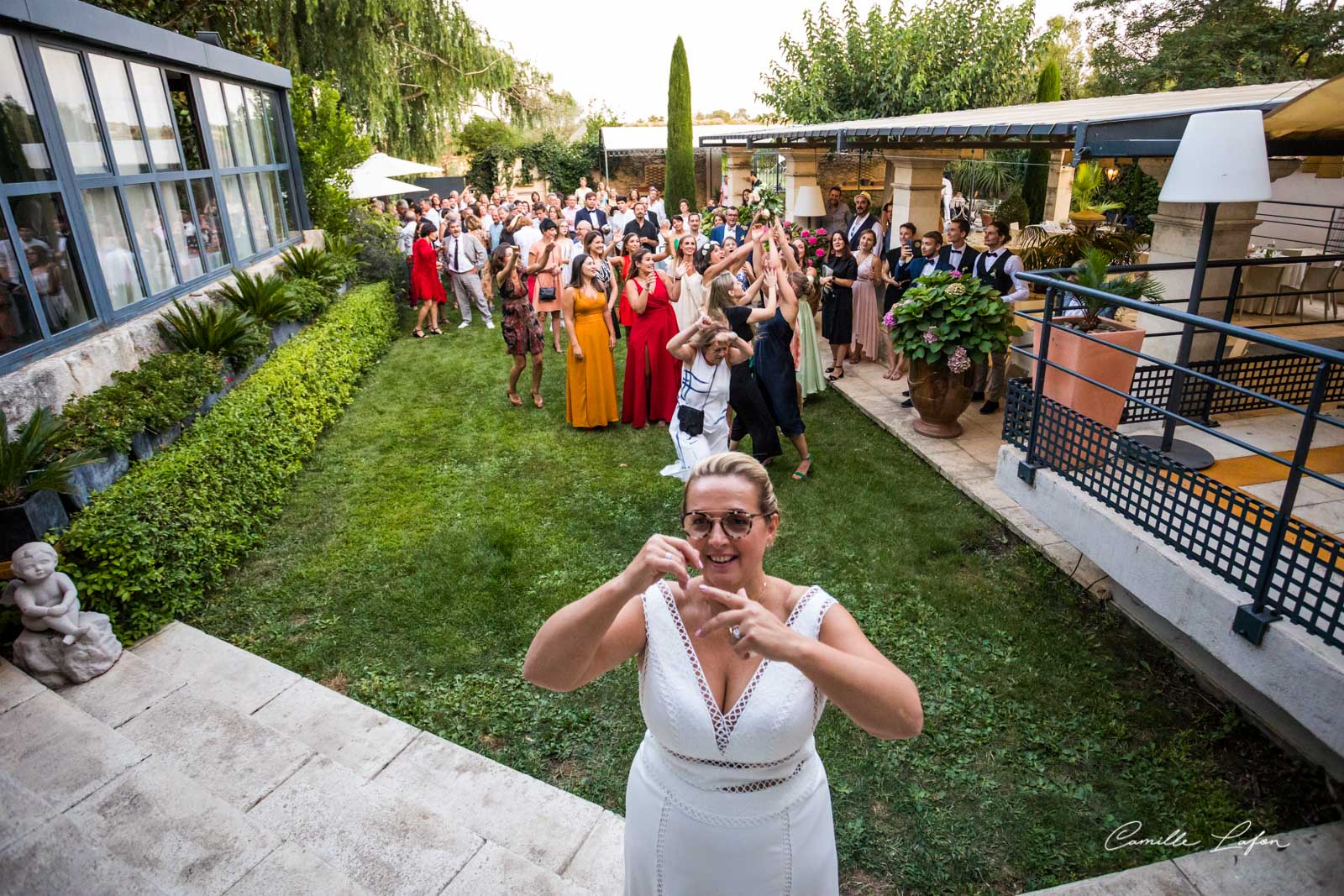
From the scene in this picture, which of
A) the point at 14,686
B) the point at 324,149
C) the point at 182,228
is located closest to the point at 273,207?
the point at 324,149

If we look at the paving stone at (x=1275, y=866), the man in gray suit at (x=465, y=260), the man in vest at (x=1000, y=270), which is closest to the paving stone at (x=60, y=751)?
the paving stone at (x=1275, y=866)

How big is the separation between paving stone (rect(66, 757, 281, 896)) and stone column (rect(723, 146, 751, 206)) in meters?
18.1

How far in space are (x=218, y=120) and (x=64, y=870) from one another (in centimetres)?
972

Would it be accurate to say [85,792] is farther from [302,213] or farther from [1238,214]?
[302,213]

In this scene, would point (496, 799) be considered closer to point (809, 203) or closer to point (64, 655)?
point (64, 655)

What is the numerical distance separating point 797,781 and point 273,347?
8408 mm

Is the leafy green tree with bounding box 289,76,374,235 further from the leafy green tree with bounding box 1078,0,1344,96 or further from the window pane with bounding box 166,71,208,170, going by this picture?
the leafy green tree with bounding box 1078,0,1344,96

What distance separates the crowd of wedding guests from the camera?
238 inches

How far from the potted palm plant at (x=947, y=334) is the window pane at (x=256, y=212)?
8554 mm

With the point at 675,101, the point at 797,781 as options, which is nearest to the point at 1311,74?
the point at 675,101

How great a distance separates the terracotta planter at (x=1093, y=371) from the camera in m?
4.53

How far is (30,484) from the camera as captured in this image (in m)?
4.41

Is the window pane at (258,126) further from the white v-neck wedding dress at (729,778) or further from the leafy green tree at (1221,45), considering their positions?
the leafy green tree at (1221,45)

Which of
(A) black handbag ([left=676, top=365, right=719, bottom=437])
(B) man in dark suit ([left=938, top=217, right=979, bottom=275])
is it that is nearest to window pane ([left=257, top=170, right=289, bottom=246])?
(A) black handbag ([left=676, top=365, right=719, bottom=437])
